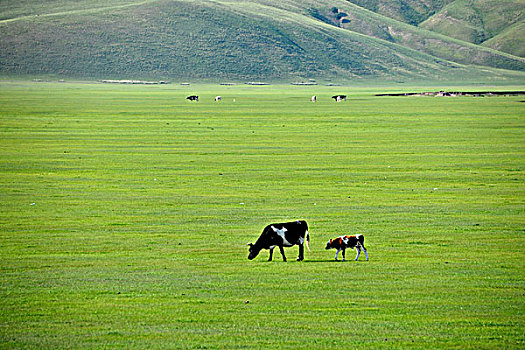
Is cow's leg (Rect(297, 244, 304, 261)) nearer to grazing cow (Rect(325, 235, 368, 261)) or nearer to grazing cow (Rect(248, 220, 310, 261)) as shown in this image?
grazing cow (Rect(248, 220, 310, 261))

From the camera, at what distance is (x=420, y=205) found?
2550 centimetres

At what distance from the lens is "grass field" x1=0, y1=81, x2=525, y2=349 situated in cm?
1229

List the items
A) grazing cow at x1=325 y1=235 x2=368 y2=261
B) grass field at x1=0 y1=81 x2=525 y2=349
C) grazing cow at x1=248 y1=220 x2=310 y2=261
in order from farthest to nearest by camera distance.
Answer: grazing cow at x1=325 y1=235 x2=368 y2=261
grazing cow at x1=248 y1=220 x2=310 y2=261
grass field at x1=0 y1=81 x2=525 y2=349

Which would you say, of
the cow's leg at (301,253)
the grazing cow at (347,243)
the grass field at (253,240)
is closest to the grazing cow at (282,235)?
the cow's leg at (301,253)

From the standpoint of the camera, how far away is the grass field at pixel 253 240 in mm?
12289

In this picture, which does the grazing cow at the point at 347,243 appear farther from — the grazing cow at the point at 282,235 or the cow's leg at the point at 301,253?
the grazing cow at the point at 282,235

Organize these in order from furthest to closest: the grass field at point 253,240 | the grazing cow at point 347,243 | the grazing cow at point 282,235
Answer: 1. the grazing cow at point 347,243
2. the grazing cow at point 282,235
3. the grass field at point 253,240

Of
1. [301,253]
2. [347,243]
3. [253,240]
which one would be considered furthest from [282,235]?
[253,240]

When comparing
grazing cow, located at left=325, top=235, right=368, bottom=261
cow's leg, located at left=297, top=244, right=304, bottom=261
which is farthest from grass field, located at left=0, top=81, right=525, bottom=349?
grazing cow, located at left=325, top=235, right=368, bottom=261

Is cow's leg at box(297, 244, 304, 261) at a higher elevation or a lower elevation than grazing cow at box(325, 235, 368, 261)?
lower

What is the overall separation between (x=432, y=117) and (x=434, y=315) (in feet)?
204

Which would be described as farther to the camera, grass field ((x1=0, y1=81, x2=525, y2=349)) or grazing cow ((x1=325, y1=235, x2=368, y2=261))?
grazing cow ((x1=325, y1=235, x2=368, y2=261))

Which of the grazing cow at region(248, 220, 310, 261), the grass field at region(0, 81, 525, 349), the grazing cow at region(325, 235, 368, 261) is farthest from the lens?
the grazing cow at region(325, 235, 368, 261)

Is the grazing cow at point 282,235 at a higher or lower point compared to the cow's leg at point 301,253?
higher
